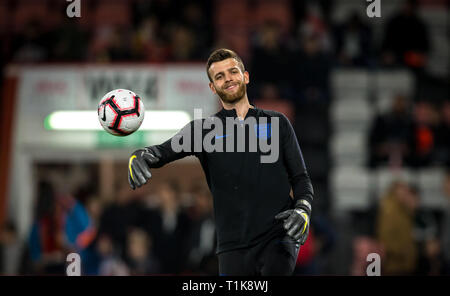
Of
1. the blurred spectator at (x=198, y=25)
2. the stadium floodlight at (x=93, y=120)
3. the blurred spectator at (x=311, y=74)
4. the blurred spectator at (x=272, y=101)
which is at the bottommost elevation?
the stadium floodlight at (x=93, y=120)

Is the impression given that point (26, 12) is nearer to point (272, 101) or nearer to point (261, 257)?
point (272, 101)

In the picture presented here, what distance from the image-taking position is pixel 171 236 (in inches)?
420

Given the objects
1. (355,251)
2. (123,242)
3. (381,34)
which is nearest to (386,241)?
(355,251)

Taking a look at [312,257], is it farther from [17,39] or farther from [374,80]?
[17,39]

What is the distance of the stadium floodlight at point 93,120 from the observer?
12.9m

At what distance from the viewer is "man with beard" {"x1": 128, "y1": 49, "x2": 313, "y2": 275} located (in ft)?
15.7

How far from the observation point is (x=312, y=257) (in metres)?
9.86

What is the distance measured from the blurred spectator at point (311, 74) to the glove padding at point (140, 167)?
7686 mm

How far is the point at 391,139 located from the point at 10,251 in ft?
20.7

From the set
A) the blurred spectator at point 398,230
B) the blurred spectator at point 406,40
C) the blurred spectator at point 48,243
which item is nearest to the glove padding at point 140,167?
the blurred spectator at point 398,230

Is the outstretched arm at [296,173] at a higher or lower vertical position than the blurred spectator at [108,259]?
higher

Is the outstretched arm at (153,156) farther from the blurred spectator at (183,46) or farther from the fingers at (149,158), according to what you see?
the blurred spectator at (183,46)

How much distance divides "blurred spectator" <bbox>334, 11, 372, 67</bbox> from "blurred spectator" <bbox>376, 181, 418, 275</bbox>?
3.84m
